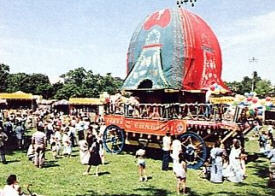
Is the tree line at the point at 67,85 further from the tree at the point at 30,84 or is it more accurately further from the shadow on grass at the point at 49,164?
the shadow on grass at the point at 49,164

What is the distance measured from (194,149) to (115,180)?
3.90 m

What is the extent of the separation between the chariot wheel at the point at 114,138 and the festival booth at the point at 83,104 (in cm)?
3273

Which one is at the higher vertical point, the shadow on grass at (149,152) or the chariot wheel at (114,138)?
the chariot wheel at (114,138)

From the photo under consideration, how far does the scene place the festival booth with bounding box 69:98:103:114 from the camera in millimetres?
52781

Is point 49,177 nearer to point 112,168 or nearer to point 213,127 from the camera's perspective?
point 112,168

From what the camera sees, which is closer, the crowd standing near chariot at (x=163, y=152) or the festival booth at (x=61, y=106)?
the crowd standing near chariot at (x=163, y=152)

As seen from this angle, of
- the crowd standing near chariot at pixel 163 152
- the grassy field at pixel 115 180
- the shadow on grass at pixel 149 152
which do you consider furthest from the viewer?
the shadow on grass at pixel 149 152

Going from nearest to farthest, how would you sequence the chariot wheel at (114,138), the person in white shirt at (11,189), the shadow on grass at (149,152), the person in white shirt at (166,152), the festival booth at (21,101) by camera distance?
the person in white shirt at (11,189), the person in white shirt at (166,152), the shadow on grass at (149,152), the chariot wheel at (114,138), the festival booth at (21,101)

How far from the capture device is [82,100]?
175 feet

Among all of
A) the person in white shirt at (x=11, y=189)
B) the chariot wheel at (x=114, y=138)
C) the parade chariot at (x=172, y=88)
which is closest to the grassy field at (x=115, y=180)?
the parade chariot at (x=172, y=88)

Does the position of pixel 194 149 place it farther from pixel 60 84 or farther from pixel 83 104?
pixel 60 84

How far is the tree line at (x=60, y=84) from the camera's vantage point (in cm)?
7100

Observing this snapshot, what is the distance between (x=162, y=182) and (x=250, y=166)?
5227 mm

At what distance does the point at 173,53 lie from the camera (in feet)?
58.5
